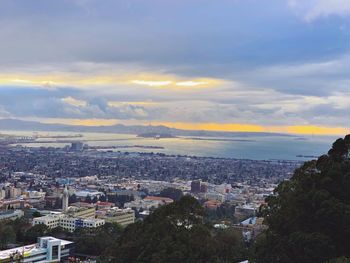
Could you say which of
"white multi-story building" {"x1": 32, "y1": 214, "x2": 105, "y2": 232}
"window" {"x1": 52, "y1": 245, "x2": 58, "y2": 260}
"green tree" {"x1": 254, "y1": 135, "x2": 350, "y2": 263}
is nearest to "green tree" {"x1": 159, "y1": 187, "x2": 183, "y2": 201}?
"white multi-story building" {"x1": 32, "y1": 214, "x2": 105, "y2": 232}

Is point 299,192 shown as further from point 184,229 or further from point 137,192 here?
point 137,192

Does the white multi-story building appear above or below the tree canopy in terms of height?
below

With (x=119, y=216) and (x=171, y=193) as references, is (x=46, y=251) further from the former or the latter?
(x=171, y=193)

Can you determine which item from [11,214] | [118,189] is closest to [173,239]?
[11,214]

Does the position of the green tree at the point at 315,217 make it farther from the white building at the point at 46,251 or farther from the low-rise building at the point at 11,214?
the low-rise building at the point at 11,214

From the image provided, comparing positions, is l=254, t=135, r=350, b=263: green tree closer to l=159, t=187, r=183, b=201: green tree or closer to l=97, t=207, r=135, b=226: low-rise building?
l=97, t=207, r=135, b=226: low-rise building

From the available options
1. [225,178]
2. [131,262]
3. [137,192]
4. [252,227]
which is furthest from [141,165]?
[131,262]

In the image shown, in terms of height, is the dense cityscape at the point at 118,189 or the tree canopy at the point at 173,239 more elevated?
the tree canopy at the point at 173,239

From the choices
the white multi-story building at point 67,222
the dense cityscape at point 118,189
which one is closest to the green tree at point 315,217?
the dense cityscape at point 118,189
